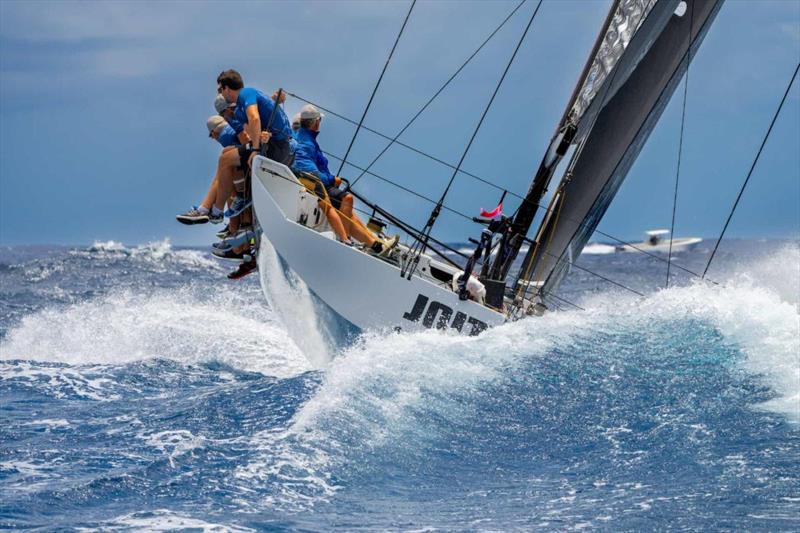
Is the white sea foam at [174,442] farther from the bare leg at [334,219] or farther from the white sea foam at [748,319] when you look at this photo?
the white sea foam at [748,319]

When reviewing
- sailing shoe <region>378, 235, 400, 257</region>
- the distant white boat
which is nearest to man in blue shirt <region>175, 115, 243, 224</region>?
sailing shoe <region>378, 235, 400, 257</region>

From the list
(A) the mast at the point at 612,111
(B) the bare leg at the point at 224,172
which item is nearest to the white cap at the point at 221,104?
(B) the bare leg at the point at 224,172

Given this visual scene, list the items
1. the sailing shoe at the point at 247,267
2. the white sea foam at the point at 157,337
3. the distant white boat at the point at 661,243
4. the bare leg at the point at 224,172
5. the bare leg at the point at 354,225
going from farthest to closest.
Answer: the distant white boat at the point at 661,243
the white sea foam at the point at 157,337
the sailing shoe at the point at 247,267
the bare leg at the point at 354,225
the bare leg at the point at 224,172

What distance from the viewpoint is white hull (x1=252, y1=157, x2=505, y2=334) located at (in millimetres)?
9469

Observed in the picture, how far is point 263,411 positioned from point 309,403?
368 mm

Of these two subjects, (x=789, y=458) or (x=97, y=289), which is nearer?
(x=789, y=458)

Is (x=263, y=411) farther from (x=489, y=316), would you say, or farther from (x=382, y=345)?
(x=489, y=316)

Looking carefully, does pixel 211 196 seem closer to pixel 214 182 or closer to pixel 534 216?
pixel 214 182

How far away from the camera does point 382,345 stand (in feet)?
30.0

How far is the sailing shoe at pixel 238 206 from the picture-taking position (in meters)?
10.1

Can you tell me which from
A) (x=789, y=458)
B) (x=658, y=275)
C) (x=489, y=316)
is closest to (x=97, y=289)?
(x=489, y=316)

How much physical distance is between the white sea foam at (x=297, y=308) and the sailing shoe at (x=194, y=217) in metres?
0.59

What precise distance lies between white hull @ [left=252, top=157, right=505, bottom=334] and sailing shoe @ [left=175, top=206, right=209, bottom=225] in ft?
1.62

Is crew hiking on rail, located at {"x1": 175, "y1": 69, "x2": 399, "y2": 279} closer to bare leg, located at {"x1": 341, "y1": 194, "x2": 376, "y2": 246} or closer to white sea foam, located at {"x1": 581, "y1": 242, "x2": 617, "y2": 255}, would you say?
bare leg, located at {"x1": 341, "y1": 194, "x2": 376, "y2": 246}
